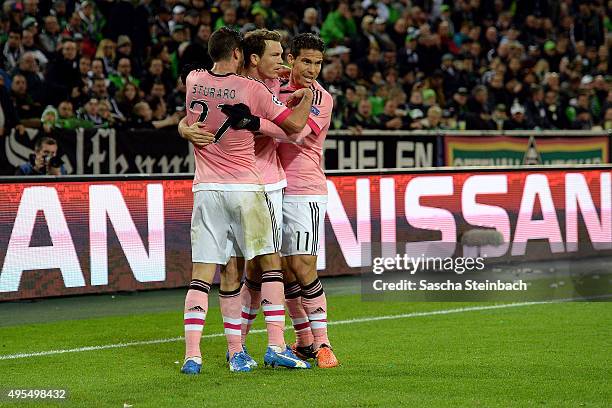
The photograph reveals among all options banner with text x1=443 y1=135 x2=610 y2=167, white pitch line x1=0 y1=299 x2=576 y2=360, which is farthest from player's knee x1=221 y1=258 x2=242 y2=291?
banner with text x1=443 y1=135 x2=610 y2=167

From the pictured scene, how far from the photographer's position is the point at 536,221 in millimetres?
14297

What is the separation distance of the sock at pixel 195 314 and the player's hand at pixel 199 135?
925 mm

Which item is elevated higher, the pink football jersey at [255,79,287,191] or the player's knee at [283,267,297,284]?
the pink football jersey at [255,79,287,191]

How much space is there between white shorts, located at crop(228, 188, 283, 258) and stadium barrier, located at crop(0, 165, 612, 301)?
12.6ft

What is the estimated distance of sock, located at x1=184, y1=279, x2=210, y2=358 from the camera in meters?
7.66

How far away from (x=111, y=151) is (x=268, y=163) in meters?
5.21

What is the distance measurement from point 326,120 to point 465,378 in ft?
6.64

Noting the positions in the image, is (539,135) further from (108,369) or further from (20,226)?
(108,369)

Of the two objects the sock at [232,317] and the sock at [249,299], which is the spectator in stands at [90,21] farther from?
the sock at [232,317]

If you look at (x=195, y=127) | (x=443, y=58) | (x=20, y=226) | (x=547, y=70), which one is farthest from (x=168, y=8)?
(x=195, y=127)

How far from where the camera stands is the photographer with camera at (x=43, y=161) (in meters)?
12.3

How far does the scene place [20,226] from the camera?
11023mm

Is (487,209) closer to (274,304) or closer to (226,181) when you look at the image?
(274,304)

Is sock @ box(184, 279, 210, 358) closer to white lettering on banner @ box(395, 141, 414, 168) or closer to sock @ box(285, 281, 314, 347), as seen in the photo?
sock @ box(285, 281, 314, 347)
